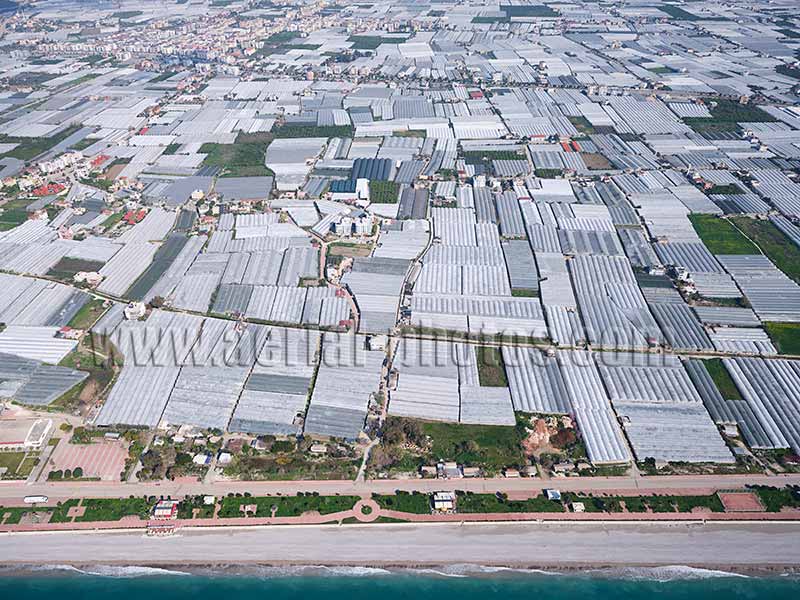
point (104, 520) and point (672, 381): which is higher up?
point (672, 381)

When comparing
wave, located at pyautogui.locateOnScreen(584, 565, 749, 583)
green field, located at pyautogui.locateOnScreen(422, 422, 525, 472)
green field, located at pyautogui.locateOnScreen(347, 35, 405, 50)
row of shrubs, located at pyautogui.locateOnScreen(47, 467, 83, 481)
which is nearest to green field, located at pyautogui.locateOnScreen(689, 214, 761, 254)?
green field, located at pyautogui.locateOnScreen(422, 422, 525, 472)

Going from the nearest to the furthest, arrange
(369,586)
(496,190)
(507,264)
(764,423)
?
1. (369,586)
2. (764,423)
3. (507,264)
4. (496,190)

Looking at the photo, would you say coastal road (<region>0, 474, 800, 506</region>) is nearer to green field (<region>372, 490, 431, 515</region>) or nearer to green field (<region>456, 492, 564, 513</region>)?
green field (<region>372, 490, 431, 515</region>)

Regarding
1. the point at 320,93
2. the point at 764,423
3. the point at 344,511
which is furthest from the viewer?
the point at 320,93

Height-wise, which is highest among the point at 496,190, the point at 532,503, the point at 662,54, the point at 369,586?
the point at 662,54

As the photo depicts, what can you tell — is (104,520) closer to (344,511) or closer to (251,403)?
(251,403)

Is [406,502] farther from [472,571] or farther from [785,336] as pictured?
[785,336]

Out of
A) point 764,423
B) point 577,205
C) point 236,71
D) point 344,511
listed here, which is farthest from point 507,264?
point 236,71

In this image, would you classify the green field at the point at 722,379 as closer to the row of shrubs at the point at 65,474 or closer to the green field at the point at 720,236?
the green field at the point at 720,236
